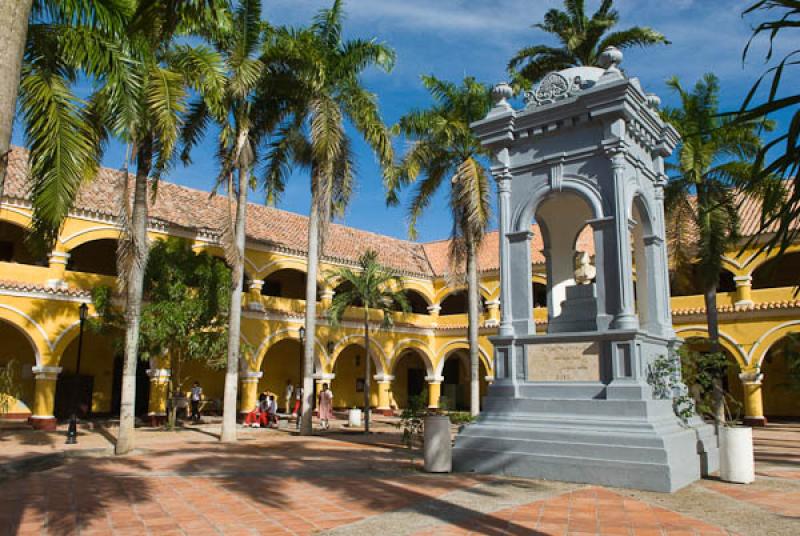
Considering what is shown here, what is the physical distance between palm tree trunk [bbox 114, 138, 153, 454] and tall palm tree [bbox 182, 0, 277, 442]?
222 centimetres

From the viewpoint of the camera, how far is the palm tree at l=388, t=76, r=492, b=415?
60.4 feet

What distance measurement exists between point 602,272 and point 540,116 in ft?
8.49

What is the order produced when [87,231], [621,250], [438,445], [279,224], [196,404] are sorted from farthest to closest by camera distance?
[279,224]
[196,404]
[87,231]
[438,445]
[621,250]

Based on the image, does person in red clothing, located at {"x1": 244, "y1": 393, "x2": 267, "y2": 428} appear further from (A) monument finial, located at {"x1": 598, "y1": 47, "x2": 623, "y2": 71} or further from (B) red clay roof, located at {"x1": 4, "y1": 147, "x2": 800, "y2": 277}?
(A) monument finial, located at {"x1": 598, "y1": 47, "x2": 623, "y2": 71}

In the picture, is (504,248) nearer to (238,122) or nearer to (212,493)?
(212,493)

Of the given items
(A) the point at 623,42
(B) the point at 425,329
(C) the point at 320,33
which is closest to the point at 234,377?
(C) the point at 320,33

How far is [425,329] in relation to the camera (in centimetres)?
2889

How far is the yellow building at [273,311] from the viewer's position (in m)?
18.2

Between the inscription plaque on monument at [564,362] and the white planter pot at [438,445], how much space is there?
1464 mm

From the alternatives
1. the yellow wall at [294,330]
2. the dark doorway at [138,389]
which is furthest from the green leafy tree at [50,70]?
the dark doorway at [138,389]

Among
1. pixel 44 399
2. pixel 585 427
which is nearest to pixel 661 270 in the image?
pixel 585 427

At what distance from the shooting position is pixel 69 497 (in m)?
7.66

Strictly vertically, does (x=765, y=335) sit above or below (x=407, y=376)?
above

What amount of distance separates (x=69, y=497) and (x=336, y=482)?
124 inches
